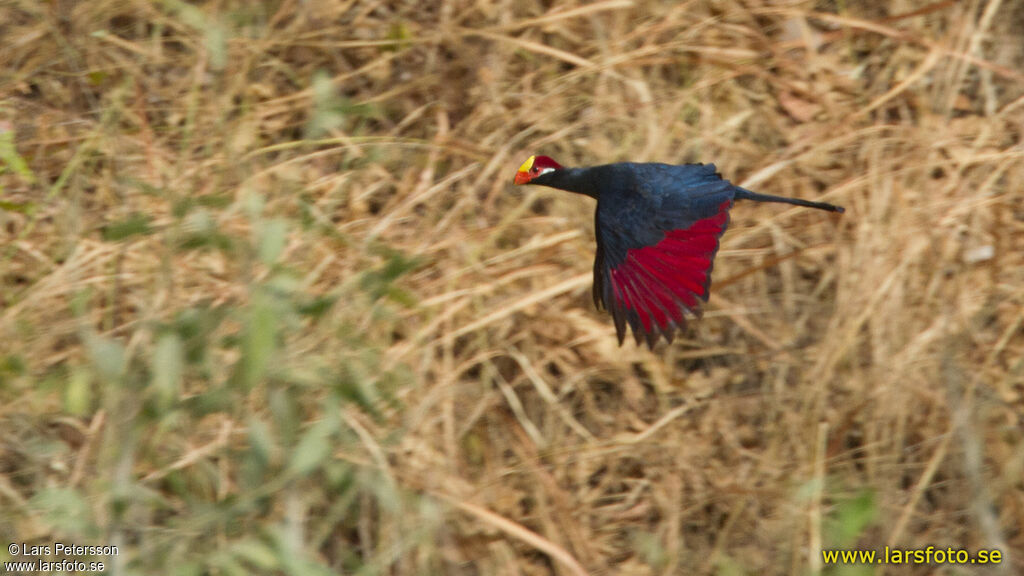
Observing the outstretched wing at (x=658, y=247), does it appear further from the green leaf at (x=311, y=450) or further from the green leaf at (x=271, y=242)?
the green leaf at (x=271, y=242)

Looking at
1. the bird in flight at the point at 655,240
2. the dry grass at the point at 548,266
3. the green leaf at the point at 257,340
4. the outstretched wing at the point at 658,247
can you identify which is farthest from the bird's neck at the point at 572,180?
the green leaf at the point at 257,340

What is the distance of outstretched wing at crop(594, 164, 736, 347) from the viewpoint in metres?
2.54

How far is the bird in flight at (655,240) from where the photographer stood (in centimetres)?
255

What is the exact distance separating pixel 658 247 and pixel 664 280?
9cm

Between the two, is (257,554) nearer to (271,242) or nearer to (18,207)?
(271,242)

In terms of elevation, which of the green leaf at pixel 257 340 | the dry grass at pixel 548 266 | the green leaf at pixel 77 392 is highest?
the green leaf at pixel 257 340

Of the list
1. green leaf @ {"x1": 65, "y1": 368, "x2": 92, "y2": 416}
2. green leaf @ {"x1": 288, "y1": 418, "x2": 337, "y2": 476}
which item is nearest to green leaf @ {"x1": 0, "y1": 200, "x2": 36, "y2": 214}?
green leaf @ {"x1": 65, "y1": 368, "x2": 92, "y2": 416}

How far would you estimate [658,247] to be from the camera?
261 centimetres

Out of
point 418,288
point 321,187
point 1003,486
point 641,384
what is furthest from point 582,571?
point 321,187

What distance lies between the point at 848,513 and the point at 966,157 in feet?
5.82

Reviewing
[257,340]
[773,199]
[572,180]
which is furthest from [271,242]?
[773,199]

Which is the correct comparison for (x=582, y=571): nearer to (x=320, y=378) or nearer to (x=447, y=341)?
(x=447, y=341)

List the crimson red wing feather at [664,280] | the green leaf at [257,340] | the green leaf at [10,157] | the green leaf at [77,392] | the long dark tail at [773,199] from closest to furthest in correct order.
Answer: the green leaf at [257,340], the green leaf at [77,392], the crimson red wing feather at [664,280], the long dark tail at [773,199], the green leaf at [10,157]

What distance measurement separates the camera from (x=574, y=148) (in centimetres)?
366
